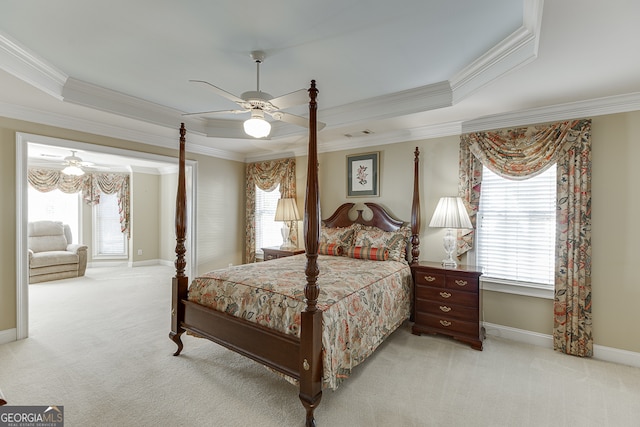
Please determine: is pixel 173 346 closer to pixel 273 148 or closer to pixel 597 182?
pixel 273 148

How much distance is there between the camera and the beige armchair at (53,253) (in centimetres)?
574

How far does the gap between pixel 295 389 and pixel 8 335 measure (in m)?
3.27

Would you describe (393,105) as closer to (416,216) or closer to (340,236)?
(416,216)

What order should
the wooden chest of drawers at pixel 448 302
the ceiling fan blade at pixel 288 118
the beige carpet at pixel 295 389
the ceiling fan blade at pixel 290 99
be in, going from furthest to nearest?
1. the wooden chest of drawers at pixel 448 302
2. the ceiling fan blade at pixel 288 118
3. the ceiling fan blade at pixel 290 99
4. the beige carpet at pixel 295 389

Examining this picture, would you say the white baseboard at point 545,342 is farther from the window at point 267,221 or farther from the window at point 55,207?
the window at point 55,207

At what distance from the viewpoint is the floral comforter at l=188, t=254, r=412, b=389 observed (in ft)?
7.03

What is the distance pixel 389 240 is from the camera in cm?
386

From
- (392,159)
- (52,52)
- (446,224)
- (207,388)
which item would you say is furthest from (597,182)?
(52,52)

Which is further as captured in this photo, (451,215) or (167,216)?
(167,216)

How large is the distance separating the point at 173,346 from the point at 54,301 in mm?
2946

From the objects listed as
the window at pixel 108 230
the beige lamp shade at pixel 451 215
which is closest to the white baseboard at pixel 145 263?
the window at pixel 108 230

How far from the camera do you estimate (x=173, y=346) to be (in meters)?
3.11

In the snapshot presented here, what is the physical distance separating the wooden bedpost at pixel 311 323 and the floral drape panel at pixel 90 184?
7365mm

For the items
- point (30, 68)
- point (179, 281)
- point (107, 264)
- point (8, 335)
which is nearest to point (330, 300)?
point (179, 281)
